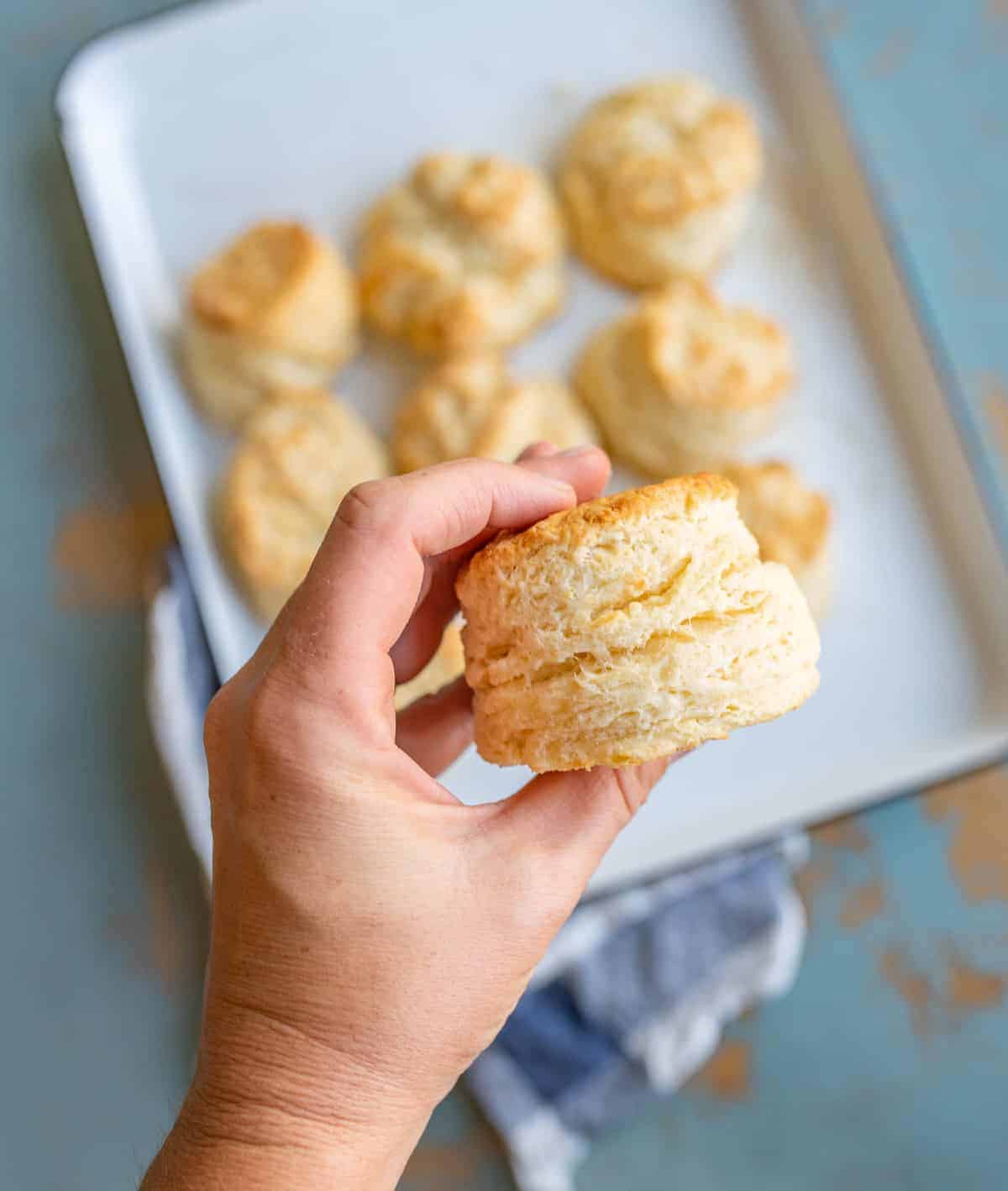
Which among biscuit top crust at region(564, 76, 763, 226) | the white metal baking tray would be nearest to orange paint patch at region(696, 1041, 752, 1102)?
the white metal baking tray

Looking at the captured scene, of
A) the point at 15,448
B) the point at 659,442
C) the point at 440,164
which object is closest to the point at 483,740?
the point at 659,442

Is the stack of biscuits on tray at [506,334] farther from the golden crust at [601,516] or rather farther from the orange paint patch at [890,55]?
the golden crust at [601,516]

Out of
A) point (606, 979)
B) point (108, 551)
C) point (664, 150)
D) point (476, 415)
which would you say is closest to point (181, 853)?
point (108, 551)

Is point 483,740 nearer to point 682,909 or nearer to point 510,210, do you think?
point 682,909

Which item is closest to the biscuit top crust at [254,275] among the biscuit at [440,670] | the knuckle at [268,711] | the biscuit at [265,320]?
the biscuit at [265,320]

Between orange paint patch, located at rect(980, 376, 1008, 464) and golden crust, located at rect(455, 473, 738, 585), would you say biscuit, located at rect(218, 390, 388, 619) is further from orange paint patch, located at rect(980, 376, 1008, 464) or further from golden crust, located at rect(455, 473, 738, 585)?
orange paint patch, located at rect(980, 376, 1008, 464)

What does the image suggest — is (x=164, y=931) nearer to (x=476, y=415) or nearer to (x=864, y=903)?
(x=476, y=415)
